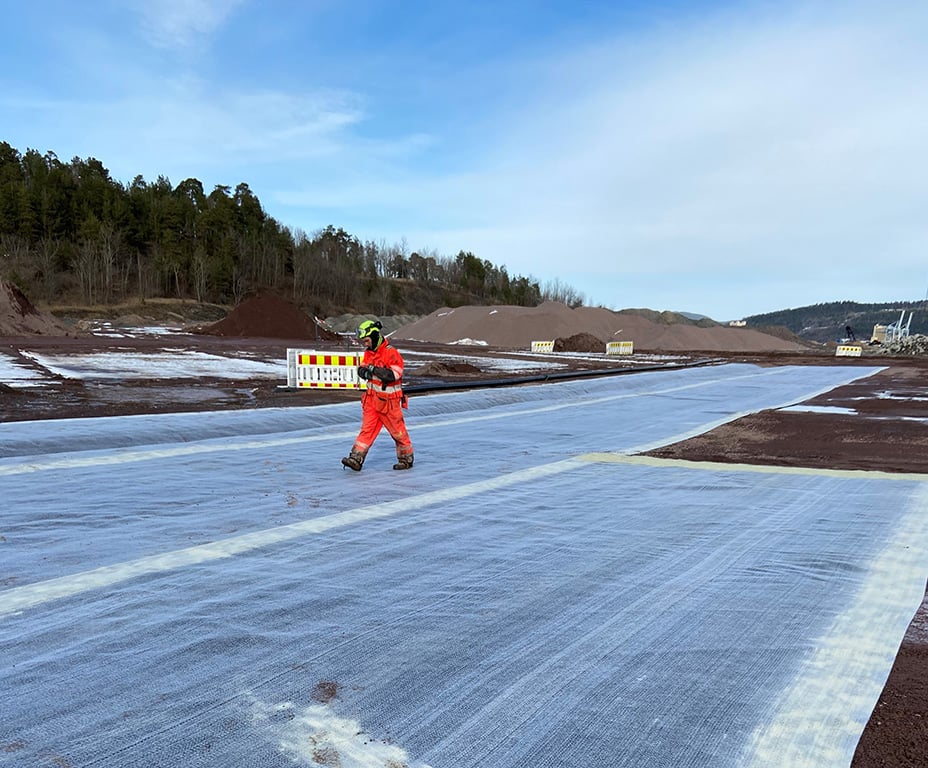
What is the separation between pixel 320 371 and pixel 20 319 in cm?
2271

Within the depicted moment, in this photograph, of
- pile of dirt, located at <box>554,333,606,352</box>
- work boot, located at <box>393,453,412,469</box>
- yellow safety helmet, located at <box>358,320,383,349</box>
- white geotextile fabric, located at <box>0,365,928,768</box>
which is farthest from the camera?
pile of dirt, located at <box>554,333,606,352</box>

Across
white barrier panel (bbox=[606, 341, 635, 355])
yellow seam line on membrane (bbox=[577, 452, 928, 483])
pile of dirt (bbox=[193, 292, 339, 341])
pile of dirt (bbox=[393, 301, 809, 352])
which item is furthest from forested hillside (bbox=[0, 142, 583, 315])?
yellow seam line on membrane (bbox=[577, 452, 928, 483])

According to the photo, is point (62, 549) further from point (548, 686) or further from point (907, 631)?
point (907, 631)

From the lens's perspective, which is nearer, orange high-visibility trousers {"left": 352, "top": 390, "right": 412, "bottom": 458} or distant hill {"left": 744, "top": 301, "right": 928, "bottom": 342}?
orange high-visibility trousers {"left": 352, "top": 390, "right": 412, "bottom": 458}

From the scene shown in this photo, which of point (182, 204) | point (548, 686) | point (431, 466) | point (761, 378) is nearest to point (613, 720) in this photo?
point (548, 686)

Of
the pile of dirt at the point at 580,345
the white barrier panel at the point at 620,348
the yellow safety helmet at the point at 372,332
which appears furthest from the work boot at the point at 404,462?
Result: the pile of dirt at the point at 580,345

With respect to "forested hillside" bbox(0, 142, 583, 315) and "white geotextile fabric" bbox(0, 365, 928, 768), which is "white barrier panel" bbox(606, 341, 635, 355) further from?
"forested hillside" bbox(0, 142, 583, 315)

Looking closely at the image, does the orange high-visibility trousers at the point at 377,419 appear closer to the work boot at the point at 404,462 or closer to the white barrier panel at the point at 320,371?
the work boot at the point at 404,462

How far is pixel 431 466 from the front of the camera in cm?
660

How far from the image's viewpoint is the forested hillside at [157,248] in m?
72.5

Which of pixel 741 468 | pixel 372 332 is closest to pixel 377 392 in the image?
pixel 372 332

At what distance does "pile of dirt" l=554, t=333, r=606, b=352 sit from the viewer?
4003 centimetres

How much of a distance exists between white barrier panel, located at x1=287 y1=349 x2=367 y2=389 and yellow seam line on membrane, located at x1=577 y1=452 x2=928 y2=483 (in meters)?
7.16

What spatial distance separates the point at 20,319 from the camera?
2988cm
